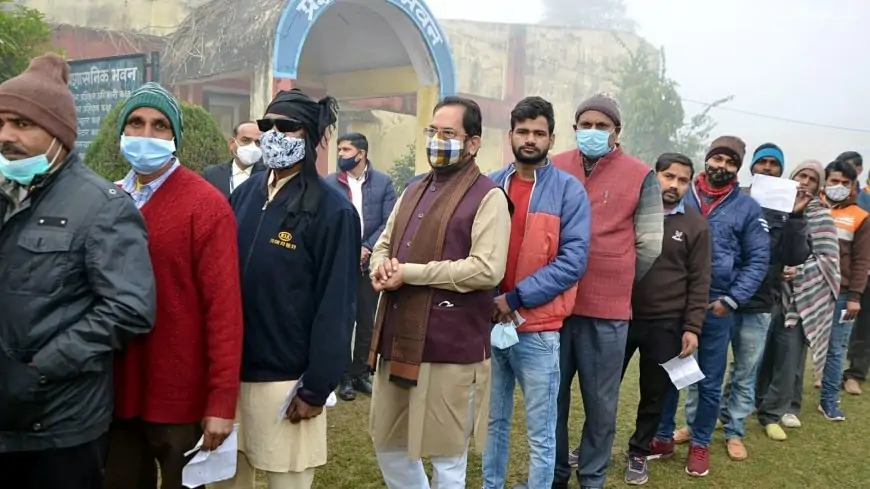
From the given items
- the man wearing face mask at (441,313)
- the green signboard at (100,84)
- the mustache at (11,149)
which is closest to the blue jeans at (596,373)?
the man wearing face mask at (441,313)

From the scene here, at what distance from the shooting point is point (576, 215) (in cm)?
335

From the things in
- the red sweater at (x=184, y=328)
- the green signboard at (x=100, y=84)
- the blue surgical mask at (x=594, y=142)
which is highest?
the green signboard at (x=100, y=84)

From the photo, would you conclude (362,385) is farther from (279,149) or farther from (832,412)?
(832,412)

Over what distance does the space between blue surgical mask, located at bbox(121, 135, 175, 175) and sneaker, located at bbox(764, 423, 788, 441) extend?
4.78 metres

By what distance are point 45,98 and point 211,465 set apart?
1.28m

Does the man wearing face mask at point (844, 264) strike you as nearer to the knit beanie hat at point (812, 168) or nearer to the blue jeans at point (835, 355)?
the blue jeans at point (835, 355)

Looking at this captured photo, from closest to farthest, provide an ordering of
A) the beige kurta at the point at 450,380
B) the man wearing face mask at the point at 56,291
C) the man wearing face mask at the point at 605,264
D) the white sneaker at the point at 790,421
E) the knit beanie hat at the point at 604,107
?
the man wearing face mask at the point at 56,291, the beige kurta at the point at 450,380, the man wearing face mask at the point at 605,264, the knit beanie hat at the point at 604,107, the white sneaker at the point at 790,421

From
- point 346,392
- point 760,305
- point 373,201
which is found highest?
point 373,201

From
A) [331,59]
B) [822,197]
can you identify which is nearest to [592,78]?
[331,59]

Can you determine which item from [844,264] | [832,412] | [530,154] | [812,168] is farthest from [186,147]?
[832,412]

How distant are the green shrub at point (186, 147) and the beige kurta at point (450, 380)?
3893 mm

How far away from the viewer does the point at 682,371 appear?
404 cm

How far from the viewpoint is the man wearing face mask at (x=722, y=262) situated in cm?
429

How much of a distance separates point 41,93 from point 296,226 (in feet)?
2.89
